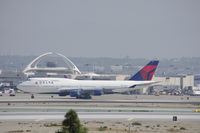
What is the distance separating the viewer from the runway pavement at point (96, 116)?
7644cm

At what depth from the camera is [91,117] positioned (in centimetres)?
7888

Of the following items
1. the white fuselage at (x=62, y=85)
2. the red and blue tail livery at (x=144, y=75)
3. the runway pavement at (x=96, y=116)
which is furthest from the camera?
the red and blue tail livery at (x=144, y=75)

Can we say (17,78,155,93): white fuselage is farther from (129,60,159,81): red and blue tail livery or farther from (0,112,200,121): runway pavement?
(0,112,200,121): runway pavement

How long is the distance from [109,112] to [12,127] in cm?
2367

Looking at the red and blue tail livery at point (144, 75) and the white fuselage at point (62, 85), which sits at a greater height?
the red and blue tail livery at point (144, 75)

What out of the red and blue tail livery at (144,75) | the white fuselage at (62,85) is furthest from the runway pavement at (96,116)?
the red and blue tail livery at (144,75)

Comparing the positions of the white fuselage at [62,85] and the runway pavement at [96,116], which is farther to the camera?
the white fuselage at [62,85]

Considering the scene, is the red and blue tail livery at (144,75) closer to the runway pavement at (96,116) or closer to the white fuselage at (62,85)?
the white fuselage at (62,85)

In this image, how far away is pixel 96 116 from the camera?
8031cm

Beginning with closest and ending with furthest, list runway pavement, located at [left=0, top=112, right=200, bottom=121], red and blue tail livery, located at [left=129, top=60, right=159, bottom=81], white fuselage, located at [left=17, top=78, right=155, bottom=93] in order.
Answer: runway pavement, located at [left=0, top=112, right=200, bottom=121] < white fuselage, located at [left=17, top=78, right=155, bottom=93] < red and blue tail livery, located at [left=129, top=60, right=159, bottom=81]

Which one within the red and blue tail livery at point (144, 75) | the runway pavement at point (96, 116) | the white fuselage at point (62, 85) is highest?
the red and blue tail livery at point (144, 75)

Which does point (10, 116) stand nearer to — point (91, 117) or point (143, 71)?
point (91, 117)

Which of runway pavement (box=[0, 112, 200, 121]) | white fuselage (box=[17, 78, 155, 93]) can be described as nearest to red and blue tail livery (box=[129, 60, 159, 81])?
white fuselage (box=[17, 78, 155, 93])

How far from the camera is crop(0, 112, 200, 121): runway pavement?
76.4 metres
